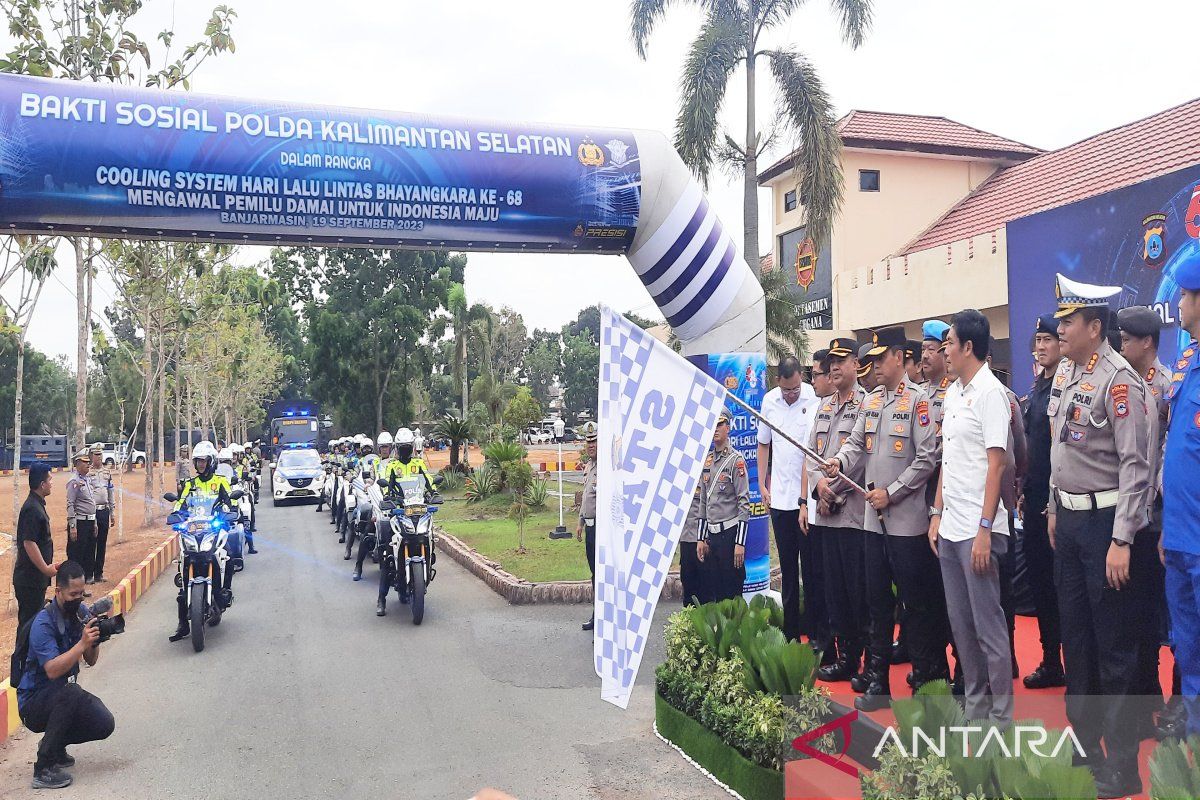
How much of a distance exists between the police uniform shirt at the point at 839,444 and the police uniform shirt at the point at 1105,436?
1404 mm

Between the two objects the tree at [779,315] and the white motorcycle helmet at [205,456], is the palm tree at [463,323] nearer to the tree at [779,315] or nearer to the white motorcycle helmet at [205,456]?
the tree at [779,315]

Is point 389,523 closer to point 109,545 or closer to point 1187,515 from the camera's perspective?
point 1187,515

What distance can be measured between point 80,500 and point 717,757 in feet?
30.2

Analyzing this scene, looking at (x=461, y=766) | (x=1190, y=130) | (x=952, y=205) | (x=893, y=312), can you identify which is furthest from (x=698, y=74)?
(x=461, y=766)

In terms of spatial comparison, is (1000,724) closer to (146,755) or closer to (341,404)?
(146,755)

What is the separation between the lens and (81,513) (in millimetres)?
11188

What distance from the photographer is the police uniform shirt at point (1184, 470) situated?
11.3 ft

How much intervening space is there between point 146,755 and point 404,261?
38.3 m

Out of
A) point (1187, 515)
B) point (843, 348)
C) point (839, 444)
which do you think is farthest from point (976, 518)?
point (843, 348)

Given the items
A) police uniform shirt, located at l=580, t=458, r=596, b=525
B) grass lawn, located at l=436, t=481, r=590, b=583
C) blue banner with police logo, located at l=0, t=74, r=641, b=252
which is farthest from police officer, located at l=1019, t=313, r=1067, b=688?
grass lawn, located at l=436, t=481, r=590, b=583

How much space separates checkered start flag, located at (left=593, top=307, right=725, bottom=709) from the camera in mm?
4277

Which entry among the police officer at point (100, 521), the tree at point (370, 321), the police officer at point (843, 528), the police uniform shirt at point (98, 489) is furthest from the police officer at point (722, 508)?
the tree at point (370, 321)

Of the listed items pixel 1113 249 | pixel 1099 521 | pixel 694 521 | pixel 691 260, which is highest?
pixel 1113 249

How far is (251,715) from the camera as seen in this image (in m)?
6.63
